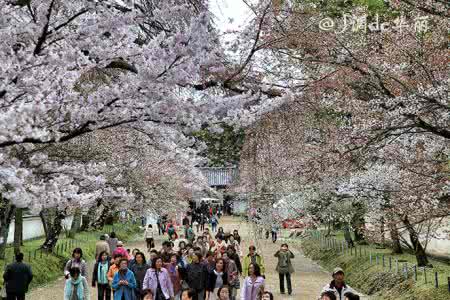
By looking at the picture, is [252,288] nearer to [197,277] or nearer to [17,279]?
[197,277]

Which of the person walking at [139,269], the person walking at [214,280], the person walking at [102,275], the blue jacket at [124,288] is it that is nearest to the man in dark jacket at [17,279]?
the person walking at [102,275]

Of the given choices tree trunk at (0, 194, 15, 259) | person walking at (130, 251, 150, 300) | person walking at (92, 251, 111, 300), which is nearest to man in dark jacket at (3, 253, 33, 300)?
person walking at (92, 251, 111, 300)

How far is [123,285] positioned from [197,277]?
1.74 metres

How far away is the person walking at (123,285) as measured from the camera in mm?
9922

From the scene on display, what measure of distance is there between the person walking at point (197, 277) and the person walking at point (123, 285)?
1.48 meters

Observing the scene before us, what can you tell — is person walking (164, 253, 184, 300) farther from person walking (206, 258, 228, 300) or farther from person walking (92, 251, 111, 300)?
person walking (92, 251, 111, 300)

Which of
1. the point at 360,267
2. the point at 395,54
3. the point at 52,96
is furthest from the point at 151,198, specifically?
the point at 52,96

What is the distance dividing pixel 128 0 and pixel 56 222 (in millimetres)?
16175

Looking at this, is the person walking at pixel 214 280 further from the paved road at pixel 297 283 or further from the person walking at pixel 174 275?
the paved road at pixel 297 283

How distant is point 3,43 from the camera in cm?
533

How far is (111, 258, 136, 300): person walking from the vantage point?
9922mm

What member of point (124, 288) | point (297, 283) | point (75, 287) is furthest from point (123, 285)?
point (297, 283)

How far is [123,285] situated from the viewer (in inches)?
391

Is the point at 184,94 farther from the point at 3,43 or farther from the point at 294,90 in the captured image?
the point at 3,43
